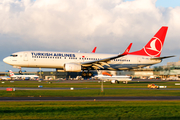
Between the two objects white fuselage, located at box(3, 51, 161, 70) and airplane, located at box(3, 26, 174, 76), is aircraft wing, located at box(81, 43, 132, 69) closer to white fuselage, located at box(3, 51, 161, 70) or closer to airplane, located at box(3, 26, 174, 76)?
airplane, located at box(3, 26, 174, 76)

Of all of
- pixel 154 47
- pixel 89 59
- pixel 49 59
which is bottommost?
pixel 49 59

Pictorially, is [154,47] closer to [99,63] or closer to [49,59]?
[99,63]

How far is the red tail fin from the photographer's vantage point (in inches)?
2425

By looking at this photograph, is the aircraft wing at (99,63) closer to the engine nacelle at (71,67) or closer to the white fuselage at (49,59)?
the white fuselage at (49,59)

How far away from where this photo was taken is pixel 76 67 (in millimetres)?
51594

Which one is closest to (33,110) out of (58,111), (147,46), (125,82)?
(58,111)

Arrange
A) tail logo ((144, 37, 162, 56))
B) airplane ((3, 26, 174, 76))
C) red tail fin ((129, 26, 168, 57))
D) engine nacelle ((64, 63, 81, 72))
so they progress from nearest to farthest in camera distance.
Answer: airplane ((3, 26, 174, 76)) < engine nacelle ((64, 63, 81, 72)) < red tail fin ((129, 26, 168, 57)) < tail logo ((144, 37, 162, 56))

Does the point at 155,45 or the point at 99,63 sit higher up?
the point at 155,45

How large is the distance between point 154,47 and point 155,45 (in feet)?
1.99

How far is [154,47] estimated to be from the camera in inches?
2451

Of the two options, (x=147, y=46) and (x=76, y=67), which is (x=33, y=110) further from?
(x=147, y=46)

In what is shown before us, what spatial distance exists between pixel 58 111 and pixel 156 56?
4616 centimetres

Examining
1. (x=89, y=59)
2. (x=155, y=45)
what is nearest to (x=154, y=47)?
(x=155, y=45)

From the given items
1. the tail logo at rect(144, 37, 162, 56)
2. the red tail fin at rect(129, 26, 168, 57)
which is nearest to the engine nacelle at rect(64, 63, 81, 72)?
the red tail fin at rect(129, 26, 168, 57)
